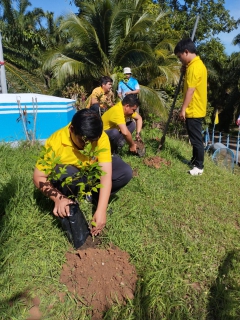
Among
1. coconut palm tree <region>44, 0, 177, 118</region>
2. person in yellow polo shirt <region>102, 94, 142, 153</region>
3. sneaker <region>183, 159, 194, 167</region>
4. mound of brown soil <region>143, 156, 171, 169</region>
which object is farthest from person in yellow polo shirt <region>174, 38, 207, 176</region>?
coconut palm tree <region>44, 0, 177, 118</region>

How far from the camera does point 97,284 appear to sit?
1.87 m

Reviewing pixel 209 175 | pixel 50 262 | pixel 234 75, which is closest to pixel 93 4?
pixel 209 175

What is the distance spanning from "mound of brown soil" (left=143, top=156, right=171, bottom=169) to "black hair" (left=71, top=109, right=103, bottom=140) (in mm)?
1968

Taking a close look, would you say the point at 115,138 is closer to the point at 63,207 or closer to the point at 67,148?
the point at 67,148

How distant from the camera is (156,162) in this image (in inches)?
152

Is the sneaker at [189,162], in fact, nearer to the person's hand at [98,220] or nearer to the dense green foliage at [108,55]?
the person's hand at [98,220]

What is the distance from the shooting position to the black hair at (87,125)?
73.5 inches

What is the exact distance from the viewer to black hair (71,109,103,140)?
6.12ft

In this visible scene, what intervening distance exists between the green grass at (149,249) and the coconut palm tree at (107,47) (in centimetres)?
635

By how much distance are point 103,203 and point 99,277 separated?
53 cm

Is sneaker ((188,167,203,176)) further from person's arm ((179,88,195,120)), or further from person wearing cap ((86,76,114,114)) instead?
person wearing cap ((86,76,114,114))

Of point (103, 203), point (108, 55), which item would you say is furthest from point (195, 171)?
point (108, 55)

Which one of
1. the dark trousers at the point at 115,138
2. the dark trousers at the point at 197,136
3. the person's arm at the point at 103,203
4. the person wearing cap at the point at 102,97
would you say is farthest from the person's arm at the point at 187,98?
the person's arm at the point at 103,203

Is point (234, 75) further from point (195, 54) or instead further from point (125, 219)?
point (125, 219)
